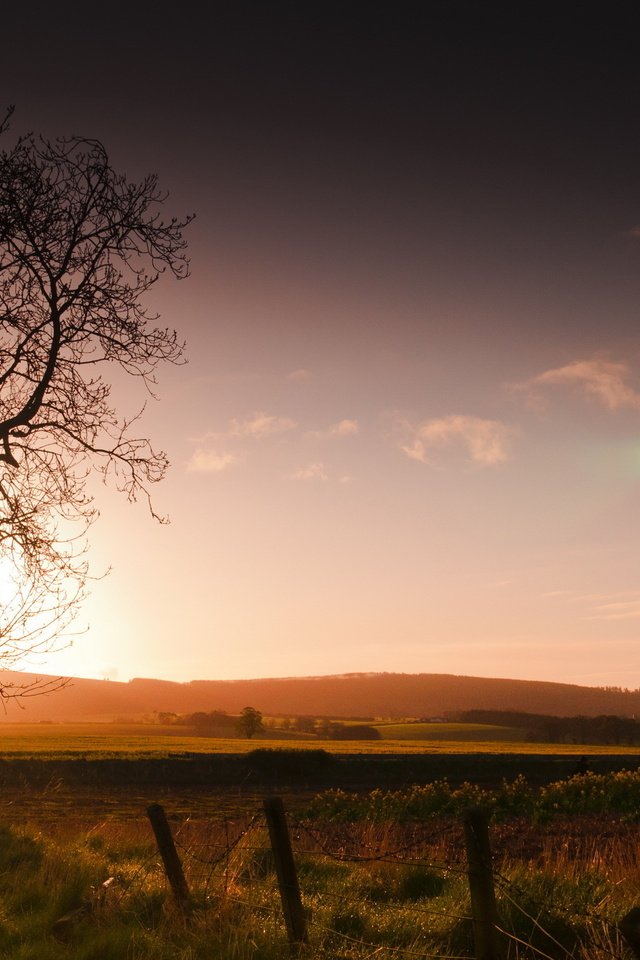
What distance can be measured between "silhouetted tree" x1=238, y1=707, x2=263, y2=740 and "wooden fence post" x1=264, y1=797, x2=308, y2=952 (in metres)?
72.0

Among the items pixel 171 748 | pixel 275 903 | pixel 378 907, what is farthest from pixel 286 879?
pixel 171 748

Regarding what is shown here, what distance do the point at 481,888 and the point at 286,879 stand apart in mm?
2027

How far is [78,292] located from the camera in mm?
9758

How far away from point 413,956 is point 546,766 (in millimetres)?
40199

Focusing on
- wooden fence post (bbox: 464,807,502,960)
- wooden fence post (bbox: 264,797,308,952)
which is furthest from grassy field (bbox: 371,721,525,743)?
wooden fence post (bbox: 464,807,502,960)

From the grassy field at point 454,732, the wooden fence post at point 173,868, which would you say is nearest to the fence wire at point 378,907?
the wooden fence post at point 173,868

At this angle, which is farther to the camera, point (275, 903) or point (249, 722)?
point (249, 722)

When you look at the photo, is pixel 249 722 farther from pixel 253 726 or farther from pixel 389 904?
pixel 389 904

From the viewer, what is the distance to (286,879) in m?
6.61

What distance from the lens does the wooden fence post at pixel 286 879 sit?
6.52m

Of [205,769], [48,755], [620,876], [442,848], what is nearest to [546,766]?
[205,769]

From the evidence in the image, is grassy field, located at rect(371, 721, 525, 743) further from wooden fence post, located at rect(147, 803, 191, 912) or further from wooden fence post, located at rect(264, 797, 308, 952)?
wooden fence post, located at rect(264, 797, 308, 952)

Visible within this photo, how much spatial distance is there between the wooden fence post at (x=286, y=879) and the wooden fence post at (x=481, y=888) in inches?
66.2

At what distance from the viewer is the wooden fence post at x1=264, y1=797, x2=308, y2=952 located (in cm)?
652
